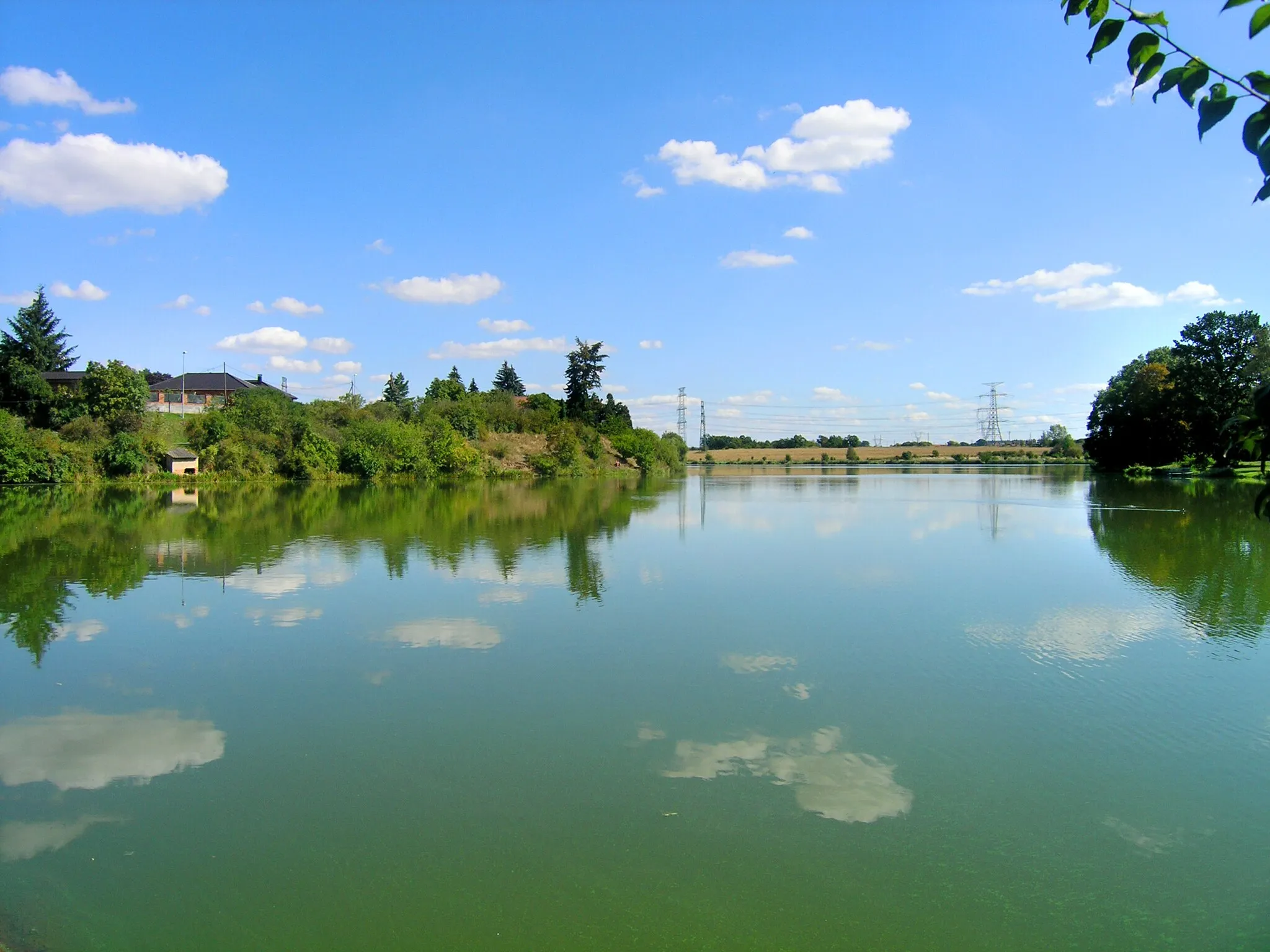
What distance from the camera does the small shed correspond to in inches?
1559

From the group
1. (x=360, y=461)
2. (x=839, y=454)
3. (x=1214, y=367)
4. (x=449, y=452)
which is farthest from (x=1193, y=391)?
(x=839, y=454)

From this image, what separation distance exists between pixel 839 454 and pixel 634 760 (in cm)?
11612

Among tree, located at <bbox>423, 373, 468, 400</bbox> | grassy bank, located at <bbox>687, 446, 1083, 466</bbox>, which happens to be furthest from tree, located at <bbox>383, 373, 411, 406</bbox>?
grassy bank, located at <bbox>687, 446, 1083, 466</bbox>

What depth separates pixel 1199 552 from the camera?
15461 mm

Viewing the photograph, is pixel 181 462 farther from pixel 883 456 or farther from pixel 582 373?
pixel 883 456

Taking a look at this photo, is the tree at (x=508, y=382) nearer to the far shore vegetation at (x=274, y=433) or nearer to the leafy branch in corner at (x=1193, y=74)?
the far shore vegetation at (x=274, y=433)

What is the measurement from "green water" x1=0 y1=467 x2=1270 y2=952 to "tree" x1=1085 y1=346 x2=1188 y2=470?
45.8 m

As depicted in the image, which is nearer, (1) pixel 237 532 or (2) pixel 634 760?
(2) pixel 634 760

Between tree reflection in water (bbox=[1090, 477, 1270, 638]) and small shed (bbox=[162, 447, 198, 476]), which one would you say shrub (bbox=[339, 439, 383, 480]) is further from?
tree reflection in water (bbox=[1090, 477, 1270, 638])

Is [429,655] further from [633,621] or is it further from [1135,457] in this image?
[1135,457]

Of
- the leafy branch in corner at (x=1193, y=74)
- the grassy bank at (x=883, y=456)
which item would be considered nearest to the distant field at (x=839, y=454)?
the grassy bank at (x=883, y=456)

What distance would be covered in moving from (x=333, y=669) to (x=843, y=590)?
7.17 m

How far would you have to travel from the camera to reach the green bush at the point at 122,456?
37594mm

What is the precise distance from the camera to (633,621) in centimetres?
977
